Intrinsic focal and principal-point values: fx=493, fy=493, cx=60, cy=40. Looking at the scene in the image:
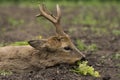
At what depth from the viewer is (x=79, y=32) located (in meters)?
15.1

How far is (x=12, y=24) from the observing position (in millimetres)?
16953

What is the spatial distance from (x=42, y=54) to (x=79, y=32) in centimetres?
544

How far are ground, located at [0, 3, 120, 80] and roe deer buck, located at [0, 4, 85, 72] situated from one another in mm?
170

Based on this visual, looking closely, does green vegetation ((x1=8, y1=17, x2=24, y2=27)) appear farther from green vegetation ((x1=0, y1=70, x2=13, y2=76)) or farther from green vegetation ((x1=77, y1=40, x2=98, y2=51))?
green vegetation ((x1=0, y1=70, x2=13, y2=76))

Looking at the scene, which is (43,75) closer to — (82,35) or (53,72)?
(53,72)

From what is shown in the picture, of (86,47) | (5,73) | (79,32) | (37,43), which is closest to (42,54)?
(37,43)

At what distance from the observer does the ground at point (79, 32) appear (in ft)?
31.0

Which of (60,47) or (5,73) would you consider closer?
(5,73)

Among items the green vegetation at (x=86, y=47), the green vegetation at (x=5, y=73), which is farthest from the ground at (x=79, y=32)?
the green vegetation at (x=5, y=73)

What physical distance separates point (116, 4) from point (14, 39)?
30.9ft

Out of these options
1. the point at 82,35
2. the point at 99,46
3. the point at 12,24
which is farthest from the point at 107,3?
the point at 99,46

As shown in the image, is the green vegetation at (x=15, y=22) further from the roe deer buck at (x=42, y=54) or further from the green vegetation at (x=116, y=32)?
the roe deer buck at (x=42, y=54)

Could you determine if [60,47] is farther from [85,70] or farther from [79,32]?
[79,32]

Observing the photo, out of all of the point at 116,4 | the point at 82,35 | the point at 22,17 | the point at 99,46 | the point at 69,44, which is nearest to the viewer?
the point at 69,44
